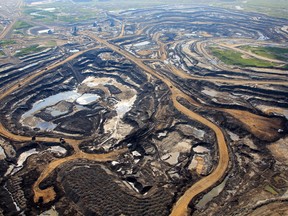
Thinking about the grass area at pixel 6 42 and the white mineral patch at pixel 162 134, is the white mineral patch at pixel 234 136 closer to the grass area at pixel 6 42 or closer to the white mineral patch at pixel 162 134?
the white mineral patch at pixel 162 134

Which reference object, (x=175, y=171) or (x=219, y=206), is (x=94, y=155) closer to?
(x=175, y=171)

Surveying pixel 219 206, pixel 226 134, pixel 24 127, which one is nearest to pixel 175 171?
pixel 219 206

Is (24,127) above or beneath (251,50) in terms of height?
beneath

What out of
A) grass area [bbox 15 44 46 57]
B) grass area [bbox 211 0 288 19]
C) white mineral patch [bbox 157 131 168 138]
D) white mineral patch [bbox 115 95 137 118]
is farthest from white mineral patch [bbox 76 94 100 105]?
grass area [bbox 211 0 288 19]

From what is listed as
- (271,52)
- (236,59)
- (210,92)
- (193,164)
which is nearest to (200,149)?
(193,164)

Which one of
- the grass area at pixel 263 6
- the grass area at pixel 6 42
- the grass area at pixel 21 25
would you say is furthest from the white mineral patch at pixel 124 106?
the grass area at pixel 263 6
